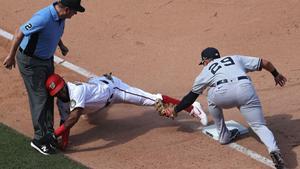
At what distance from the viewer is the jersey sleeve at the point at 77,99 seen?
340 inches

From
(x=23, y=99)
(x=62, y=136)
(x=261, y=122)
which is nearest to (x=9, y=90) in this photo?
(x=23, y=99)

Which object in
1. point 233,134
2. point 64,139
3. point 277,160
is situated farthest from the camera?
point 233,134

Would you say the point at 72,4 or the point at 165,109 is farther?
the point at 165,109

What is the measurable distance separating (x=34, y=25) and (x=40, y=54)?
48 cm

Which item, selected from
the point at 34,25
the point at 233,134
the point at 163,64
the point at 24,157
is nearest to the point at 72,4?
the point at 34,25

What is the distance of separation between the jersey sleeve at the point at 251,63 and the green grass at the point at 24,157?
95.0 inches

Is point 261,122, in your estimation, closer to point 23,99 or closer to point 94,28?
point 23,99

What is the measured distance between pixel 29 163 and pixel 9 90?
2413 millimetres

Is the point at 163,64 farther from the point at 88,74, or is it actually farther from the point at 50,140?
the point at 50,140

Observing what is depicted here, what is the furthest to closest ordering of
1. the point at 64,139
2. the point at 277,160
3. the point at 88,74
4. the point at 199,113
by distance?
the point at 88,74
the point at 199,113
the point at 64,139
the point at 277,160

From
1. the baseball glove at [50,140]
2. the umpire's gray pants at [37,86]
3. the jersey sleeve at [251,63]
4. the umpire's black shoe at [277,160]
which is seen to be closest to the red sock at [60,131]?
the baseball glove at [50,140]

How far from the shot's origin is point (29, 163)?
8.31 meters

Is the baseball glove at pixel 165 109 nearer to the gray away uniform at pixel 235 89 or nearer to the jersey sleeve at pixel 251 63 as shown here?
the gray away uniform at pixel 235 89

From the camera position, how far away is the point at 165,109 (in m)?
8.98
